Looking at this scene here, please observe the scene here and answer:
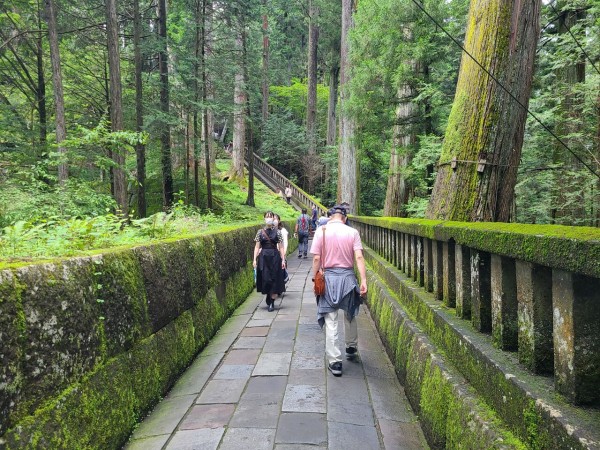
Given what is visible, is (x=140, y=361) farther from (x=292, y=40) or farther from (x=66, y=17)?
(x=292, y=40)

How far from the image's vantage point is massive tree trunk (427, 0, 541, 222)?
488 cm

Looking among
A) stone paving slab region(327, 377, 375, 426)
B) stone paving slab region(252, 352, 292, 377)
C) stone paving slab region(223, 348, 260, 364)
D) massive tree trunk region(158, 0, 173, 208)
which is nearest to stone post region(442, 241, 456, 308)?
stone paving slab region(327, 377, 375, 426)

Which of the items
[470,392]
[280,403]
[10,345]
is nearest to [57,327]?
[10,345]

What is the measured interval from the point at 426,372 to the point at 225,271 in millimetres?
4408

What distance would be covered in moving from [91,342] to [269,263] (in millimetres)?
5039

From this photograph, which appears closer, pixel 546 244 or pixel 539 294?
pixel 546 244

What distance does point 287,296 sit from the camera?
8.80 m

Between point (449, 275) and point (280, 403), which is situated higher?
point (449, 275)

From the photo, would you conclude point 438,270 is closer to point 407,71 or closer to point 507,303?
point 507,303

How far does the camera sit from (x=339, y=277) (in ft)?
15.7

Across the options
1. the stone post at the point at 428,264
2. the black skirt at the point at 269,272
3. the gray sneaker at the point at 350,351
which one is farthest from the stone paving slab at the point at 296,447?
the black skirt at the point at 269,272

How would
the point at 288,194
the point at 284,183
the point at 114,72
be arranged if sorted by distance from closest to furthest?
the point at 114,72
the point at 288,194
the point at 284,183

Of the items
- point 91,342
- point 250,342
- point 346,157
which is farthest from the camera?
point 346,157

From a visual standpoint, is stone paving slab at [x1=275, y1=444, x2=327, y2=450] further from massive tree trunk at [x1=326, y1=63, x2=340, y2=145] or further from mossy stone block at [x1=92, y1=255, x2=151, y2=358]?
massive tree trunk at [x1=326, y1=63, x2=340, y2=145]
